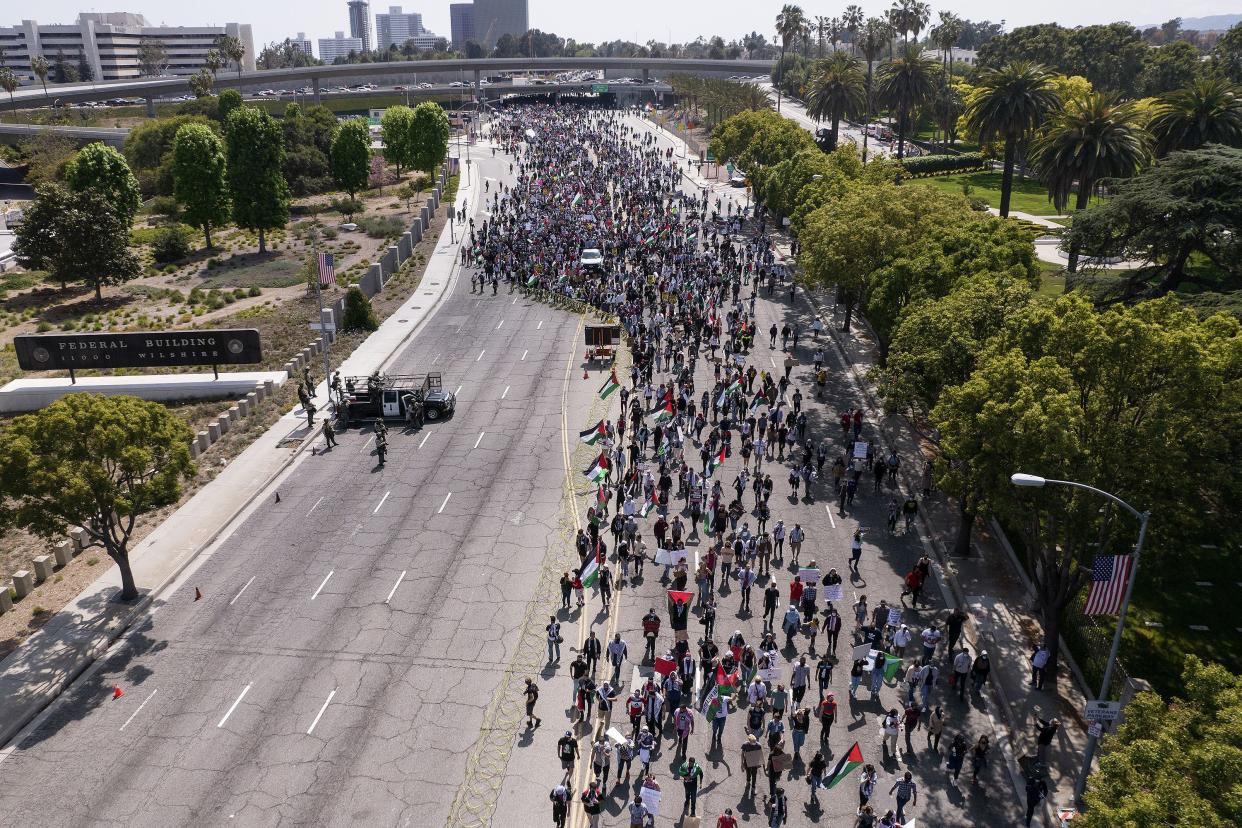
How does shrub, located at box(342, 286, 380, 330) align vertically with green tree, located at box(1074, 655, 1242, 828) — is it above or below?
below

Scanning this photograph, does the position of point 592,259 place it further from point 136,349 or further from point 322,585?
point 322,585

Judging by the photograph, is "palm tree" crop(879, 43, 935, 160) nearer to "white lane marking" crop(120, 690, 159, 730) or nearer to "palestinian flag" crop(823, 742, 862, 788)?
"palestinian flag" crop(823, 742, 862, 788)

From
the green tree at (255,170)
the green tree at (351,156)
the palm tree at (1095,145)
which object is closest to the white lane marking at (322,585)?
the palm tree at (1095,145)

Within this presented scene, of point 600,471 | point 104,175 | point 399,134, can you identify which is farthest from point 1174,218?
→ point 399,134

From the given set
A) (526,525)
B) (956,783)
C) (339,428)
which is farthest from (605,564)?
(339,428)

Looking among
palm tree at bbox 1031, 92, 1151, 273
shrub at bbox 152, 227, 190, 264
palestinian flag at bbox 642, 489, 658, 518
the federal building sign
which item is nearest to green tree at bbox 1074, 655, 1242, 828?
palestinian flag at bbox 642, 489, 658, 518

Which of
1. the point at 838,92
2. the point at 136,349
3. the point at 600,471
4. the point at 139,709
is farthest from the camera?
the point at 838,92

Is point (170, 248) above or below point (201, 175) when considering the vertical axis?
below
